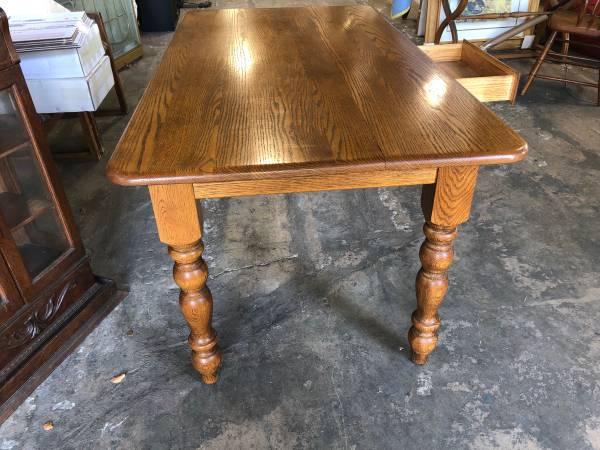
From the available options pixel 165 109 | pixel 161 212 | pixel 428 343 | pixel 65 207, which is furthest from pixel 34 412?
pixel 428 343

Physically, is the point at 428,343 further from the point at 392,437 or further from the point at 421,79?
the point at 421,79

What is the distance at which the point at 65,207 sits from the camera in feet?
4.84

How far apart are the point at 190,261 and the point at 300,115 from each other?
41 centimetres

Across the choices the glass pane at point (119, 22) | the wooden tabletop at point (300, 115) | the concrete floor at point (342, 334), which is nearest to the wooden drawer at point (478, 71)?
the wooden tabletop at point (300, 115)

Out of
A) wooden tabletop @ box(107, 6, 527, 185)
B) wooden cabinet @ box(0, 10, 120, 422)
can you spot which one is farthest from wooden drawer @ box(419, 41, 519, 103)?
wooden cabinet @ box(0, 10, 120, 422)

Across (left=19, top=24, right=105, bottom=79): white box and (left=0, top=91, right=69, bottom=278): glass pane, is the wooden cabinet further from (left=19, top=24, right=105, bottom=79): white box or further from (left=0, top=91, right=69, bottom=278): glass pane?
(left=19, top=24, right=105, bottom=79): white box

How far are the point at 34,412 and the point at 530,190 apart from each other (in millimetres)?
2039

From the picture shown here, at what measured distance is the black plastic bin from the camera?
4.58 meters

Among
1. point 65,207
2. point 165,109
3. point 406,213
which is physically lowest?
point 406,213

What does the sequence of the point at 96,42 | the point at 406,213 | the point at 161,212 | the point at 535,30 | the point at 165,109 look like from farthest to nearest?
the point at 535,30
the point at 96,42
the point at 406,213
the point at 165,109
the point at 161,212

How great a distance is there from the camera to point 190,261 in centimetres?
109

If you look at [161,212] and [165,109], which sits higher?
[165,109]

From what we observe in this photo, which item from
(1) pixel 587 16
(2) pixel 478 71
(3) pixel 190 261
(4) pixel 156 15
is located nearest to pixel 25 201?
(3) pixel 190 261

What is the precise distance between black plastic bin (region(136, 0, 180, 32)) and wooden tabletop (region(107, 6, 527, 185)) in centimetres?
329
